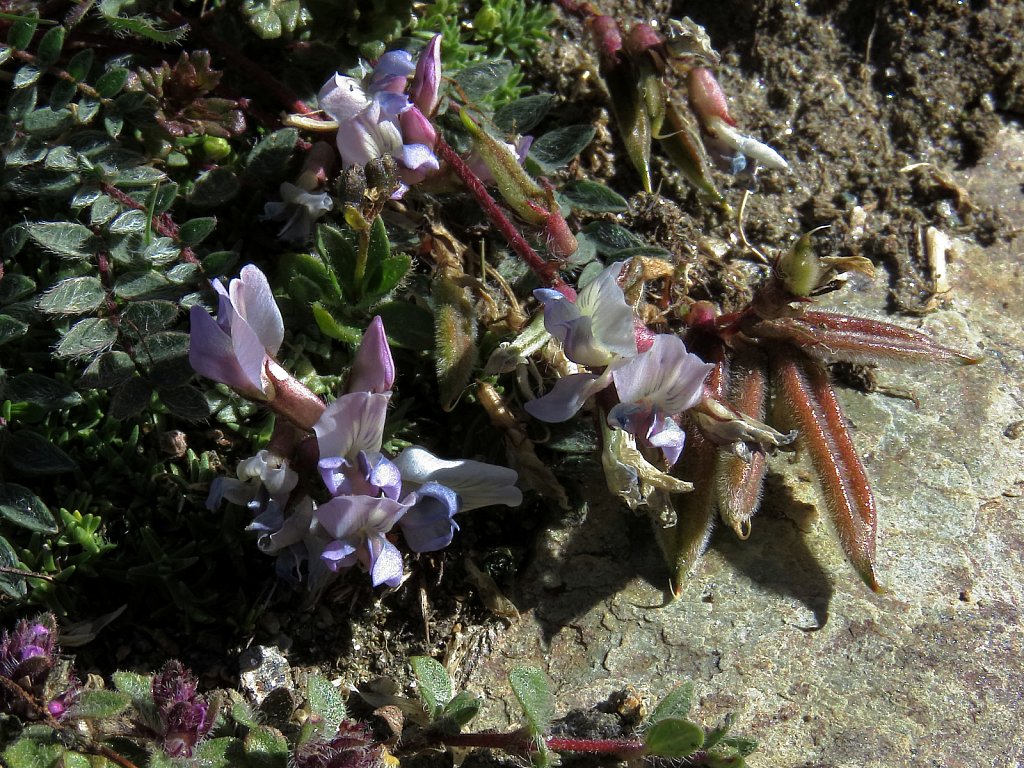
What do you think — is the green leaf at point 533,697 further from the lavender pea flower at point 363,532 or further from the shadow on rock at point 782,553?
the shadow on rock at point 782,553

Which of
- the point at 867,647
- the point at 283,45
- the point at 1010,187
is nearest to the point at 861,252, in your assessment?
the point at 1010,187

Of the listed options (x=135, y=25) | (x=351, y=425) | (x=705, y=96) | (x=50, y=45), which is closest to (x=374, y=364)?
(x=351, y=425)

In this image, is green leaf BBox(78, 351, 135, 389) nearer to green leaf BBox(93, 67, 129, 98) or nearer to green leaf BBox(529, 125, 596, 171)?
green leaf BBox(93, 67, 129, 98)

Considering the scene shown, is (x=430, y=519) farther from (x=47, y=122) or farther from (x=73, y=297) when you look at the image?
(x=47, y=122)

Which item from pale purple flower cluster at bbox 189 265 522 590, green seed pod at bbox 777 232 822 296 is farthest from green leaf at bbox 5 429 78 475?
green seed pod at bbox 777 232 822 296

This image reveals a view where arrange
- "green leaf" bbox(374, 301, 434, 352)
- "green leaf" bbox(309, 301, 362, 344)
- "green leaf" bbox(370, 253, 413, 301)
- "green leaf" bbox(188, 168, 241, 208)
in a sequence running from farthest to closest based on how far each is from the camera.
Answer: "green leaf" bbox(188, 168, 241, 208)
"green leaf" bbox(374, 301, 434, 352)
"green leaf" bbox(370, 253, 413, 301)
"green leaf" bbox(309, 301, 362, 344)
